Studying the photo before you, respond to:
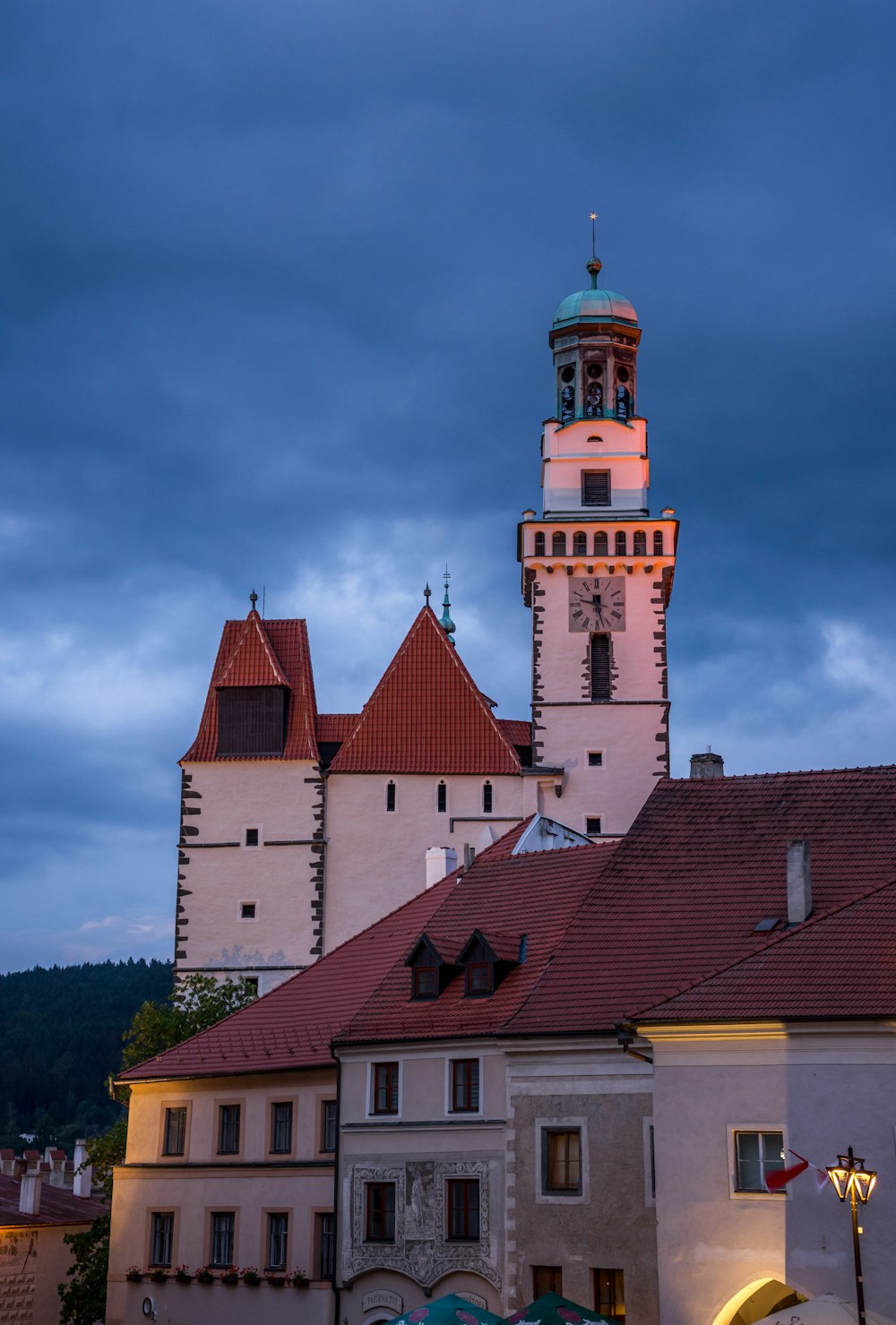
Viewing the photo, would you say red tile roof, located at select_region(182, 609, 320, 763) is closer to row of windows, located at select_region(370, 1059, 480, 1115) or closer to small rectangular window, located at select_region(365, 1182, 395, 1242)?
row of windows, located at select_region(370, 1059, 480, 1115)

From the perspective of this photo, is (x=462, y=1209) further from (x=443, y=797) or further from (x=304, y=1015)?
(x=443, y=797)

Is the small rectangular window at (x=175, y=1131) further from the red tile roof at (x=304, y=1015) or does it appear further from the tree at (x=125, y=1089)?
the tree at (x=125, y=1089)

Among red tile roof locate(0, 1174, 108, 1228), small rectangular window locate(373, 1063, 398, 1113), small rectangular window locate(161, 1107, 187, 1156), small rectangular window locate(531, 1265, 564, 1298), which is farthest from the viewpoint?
red tile roof locate(0, 1174, 108, 1228)

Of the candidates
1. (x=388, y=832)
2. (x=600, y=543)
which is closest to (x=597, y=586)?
(x=600, y=543)

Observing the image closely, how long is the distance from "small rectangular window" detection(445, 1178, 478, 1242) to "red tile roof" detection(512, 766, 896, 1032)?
11.8 feet

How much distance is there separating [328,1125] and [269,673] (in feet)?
87.6

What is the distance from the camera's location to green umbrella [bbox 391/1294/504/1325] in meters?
27.5

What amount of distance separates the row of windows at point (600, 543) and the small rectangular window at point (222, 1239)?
29.1 meters

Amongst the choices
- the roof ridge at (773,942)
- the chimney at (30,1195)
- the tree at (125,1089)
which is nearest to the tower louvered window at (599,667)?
the tree at (125,1089)

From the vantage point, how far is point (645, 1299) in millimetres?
29719

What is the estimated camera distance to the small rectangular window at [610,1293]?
30.1 m

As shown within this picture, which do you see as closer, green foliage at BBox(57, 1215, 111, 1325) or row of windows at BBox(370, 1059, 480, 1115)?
row of windows at BBox(370, 1059, 480, 1115)

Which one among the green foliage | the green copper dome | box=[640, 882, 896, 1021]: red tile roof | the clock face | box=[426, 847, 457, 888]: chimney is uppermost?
the green copper dome

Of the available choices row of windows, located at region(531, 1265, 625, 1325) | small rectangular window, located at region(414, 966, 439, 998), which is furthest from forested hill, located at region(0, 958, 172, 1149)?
row of windows, located at region(531, 1265, 625, 1325)
